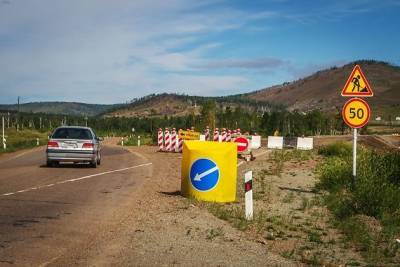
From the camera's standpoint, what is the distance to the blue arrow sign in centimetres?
1251

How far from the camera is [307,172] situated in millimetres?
22094

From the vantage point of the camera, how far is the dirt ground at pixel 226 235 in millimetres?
7484

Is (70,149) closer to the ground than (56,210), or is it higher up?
higher up

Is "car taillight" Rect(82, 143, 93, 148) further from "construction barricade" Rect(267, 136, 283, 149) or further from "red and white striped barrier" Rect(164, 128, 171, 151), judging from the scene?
"construction barricade" Rect(267, 136, 283, 149)

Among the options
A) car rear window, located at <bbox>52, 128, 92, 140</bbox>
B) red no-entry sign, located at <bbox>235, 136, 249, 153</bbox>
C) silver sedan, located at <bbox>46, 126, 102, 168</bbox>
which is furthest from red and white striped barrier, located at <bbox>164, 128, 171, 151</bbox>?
silver sedan, located at <bbox>46, 126, 102, 168</bbox>

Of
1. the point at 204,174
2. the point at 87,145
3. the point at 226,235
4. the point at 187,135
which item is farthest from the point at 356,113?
the point at 187,135

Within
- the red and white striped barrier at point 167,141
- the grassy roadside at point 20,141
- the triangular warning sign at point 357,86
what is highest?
the triangular warning sign at point 357,86

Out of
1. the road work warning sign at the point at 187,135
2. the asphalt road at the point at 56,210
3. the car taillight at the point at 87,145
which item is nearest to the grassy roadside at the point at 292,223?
the asphalt road at the point at 56,210

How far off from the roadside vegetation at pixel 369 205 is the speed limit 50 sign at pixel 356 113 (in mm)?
1525

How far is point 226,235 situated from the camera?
9070mm

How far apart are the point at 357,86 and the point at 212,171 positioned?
4668 millimetres

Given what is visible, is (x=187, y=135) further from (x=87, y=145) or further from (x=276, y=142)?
(x=276, y=142)

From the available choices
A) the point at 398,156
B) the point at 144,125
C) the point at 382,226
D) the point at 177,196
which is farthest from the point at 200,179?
the point at 144,125

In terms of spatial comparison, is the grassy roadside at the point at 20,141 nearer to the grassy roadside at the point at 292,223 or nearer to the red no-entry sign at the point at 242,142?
the red no-entry sign at the point at 242,142
